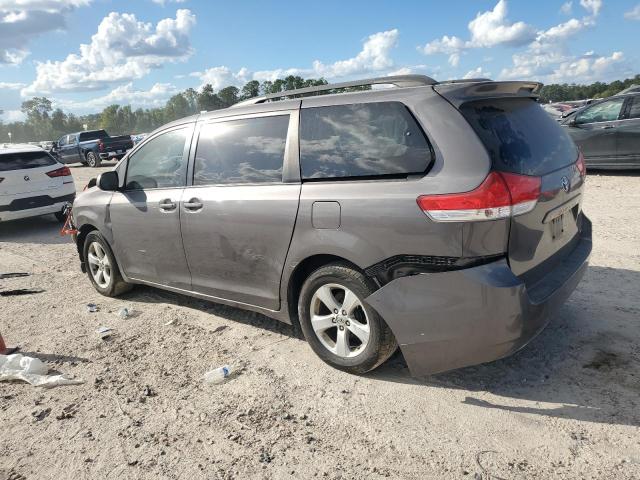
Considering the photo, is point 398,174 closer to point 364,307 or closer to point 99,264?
point 364,307

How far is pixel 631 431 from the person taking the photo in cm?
271

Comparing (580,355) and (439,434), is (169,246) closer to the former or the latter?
(439,434)

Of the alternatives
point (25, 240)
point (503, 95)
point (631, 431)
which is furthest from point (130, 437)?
point (25, 240)

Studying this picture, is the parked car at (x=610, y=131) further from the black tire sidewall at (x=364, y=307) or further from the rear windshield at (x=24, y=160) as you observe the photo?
the rear windshield at (x=24, y=160)

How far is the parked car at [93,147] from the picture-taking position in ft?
81.7

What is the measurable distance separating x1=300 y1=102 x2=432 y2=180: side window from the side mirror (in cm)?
227

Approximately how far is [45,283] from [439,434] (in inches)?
208

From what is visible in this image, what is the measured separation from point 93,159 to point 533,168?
25738 mm

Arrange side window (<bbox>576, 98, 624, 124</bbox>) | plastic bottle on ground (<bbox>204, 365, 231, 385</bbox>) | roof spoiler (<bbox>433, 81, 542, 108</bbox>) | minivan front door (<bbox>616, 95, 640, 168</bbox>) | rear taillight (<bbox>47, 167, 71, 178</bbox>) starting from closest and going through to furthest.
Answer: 1. roof spoiler (<bbox>433, 81, 542, 108</bbox>)
2. plastic bottle on ground (<bbox>204, 365, 231, 385</bbox>)
3. rear taillight (<bbox>47, 167, 71, 178</bbox>)
4. minivan front door (<bbox>616, 95, 640, 168</bbox>)
5. side window (<bbox>576, 98, 624, 124</bbox>)

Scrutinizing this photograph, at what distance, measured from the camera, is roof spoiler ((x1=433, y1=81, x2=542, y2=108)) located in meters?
3.01

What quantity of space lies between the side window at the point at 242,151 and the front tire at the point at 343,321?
83cm

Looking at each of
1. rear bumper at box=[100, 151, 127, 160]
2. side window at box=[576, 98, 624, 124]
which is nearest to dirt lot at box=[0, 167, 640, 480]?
side window at box=[576, 98, 624, 124]

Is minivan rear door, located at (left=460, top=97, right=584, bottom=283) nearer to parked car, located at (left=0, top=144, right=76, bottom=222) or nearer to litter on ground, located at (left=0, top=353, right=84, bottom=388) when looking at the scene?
litter on ground, located at (left=0, top=353, right=84, bottom=388)

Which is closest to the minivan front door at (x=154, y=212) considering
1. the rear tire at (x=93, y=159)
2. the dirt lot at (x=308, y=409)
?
the dirt lot at (x=308, y=409)
